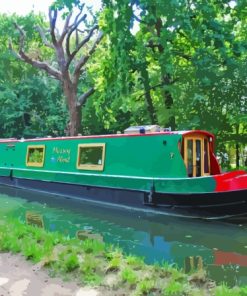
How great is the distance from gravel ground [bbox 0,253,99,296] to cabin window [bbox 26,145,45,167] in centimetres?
1013

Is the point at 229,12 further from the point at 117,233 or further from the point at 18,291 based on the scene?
the point at 18,291

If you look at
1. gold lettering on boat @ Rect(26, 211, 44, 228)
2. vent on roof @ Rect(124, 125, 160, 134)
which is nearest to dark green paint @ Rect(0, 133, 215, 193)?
vent on roof @ Rect(124, 125, 160, 134)

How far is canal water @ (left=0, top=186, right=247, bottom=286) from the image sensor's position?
7121mm

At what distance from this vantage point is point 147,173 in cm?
1198

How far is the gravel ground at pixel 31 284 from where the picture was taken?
4.81 meters

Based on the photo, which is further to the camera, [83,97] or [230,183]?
[83,97]

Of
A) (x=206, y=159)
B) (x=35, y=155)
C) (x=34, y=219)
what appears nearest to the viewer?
(x=34, y=219)

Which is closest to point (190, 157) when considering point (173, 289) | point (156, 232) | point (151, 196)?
point (151, 196)

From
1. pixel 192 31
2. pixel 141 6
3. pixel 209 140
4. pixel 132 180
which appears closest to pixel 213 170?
pixel 209 140

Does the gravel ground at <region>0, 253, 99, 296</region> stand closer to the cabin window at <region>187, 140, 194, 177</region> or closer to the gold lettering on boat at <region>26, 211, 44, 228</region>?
the gold lettering on boat at <region>26, 211, 44, 228</region>

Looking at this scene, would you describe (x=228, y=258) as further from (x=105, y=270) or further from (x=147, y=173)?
(x=147, y=173)

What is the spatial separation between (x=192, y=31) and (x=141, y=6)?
6.75 ft

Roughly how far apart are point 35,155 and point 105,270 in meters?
11.2

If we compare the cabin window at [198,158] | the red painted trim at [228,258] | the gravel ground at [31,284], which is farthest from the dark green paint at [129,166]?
the gravel ground at [31,284]
